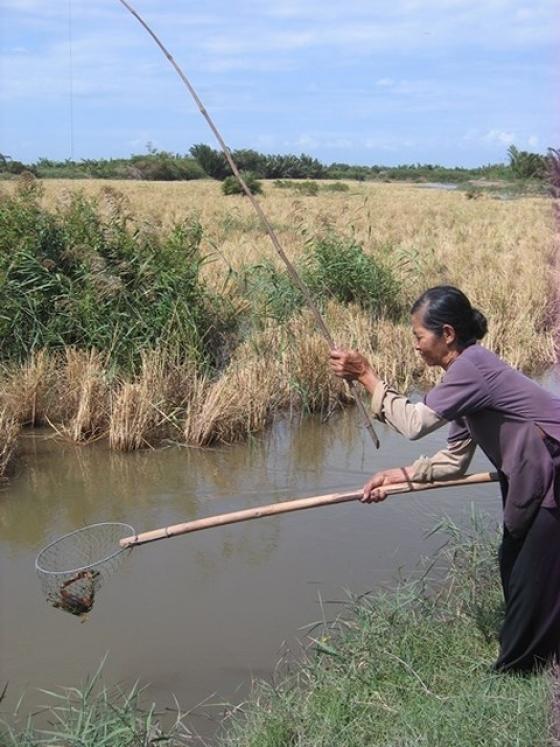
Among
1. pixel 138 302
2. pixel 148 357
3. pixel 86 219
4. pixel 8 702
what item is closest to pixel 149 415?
pixel 148 357

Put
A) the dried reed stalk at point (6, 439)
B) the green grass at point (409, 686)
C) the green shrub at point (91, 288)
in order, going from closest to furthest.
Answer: the green grass at point (409, 686), the dried reed stalk at point (6, 439), the green shrub at point (91, 288)

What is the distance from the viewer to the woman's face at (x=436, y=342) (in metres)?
2.85

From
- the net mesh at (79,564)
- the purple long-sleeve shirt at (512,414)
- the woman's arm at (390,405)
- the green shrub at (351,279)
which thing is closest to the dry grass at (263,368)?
the green shrub at (351,279)

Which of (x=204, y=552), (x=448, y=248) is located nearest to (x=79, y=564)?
(x=204, y=552)

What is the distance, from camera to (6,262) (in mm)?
7512

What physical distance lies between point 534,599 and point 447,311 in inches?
40.8

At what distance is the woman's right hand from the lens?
120 inches

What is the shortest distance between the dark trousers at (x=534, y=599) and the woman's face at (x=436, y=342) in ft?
2.02

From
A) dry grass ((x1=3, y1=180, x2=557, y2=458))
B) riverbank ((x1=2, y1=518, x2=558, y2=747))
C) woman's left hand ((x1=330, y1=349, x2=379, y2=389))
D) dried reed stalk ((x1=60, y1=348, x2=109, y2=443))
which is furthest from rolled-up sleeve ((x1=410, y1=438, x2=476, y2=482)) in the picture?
dried reed stalk ((x1=60, y1=348, x2=109, y2=443))

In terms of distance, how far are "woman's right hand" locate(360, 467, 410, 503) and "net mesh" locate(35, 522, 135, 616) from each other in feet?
3.05

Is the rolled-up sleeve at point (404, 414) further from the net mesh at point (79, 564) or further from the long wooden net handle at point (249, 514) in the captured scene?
the net mesh at point (79, 564)

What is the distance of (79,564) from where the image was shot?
4129 millimetres

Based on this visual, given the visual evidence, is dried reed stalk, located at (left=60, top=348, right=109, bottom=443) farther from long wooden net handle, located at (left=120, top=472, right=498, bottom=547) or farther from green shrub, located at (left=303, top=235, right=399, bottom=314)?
long wooden net handle, located at (left=120, top=472, right=498, bottom=547)

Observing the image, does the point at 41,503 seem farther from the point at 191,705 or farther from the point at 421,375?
the point at 421,375
